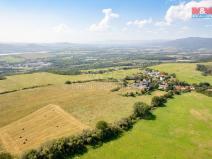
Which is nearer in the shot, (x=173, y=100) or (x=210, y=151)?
(x=210, y=151)

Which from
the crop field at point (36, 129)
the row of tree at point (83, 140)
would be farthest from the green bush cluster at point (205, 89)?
the crop field at point (36, 129)

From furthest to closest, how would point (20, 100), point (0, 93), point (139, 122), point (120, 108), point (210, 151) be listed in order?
1. point (0, 93)
2. point (20, 100)
3. point (120, 108)
4. point (139, 122)
5. point (210, 151)

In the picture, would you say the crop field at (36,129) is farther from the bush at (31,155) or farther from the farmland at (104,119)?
the bush at (31,155)

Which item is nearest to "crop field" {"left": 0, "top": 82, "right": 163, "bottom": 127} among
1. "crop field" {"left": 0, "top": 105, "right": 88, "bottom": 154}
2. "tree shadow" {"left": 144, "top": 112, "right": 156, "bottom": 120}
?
"crop field" {"left": 0, "top": 105, "right": 88, "bottom": 154}

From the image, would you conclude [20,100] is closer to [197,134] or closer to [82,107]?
[82,107]

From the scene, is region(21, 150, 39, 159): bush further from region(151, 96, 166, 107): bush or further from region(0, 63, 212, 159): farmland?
region(151, 96, 166, 107): bush

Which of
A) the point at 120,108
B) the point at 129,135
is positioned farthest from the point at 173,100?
the point at 129,135

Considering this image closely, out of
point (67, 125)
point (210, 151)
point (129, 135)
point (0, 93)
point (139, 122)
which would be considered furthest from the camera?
point (0, 93)

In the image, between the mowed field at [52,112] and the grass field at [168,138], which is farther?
the mowed field at [52,112]
